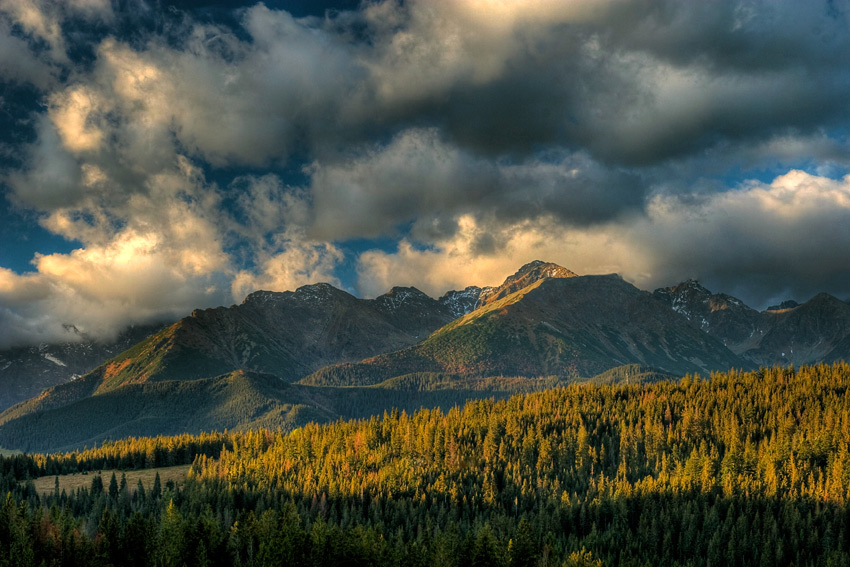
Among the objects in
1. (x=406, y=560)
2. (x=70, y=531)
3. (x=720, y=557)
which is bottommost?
(x=720, y=557)

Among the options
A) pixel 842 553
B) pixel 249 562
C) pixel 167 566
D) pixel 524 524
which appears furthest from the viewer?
pixel 842 553

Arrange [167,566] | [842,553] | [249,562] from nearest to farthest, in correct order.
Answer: [167,566]
[249,562]
[842,553]

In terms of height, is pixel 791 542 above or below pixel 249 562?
below

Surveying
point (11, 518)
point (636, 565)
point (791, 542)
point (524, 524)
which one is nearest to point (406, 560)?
point (524, 524)

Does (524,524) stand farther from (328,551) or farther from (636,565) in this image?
(328,551)

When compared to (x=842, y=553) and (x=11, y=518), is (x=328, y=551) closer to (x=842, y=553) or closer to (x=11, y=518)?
(x=11, y=518)

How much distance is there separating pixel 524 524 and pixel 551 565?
13.7m

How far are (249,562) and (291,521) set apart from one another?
20.6 m

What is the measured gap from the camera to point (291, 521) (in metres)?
176

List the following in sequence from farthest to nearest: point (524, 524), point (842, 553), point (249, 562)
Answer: point (842, 553), point (524, 524), point (249, 562)

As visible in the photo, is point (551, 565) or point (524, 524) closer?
point (551, 565)

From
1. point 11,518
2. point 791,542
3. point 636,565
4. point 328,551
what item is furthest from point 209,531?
point 791,542

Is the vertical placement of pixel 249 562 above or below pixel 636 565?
above

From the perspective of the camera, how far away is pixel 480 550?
506 ft
